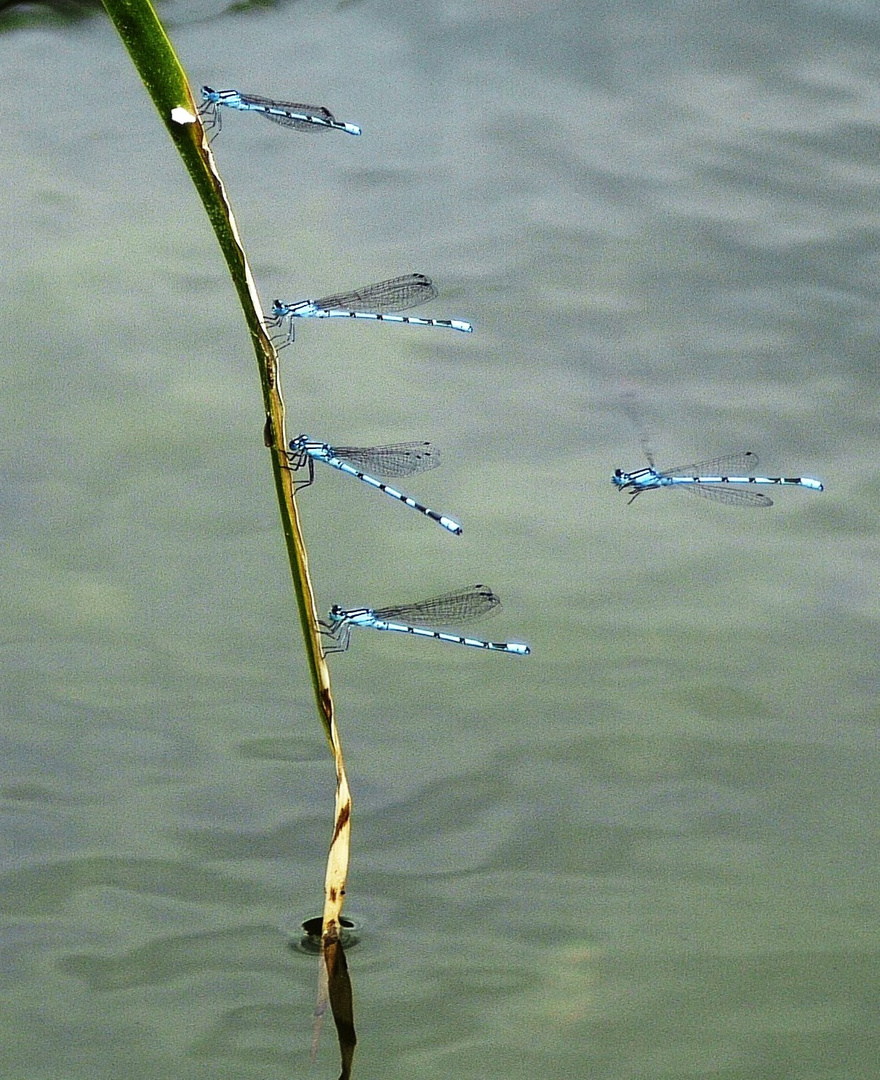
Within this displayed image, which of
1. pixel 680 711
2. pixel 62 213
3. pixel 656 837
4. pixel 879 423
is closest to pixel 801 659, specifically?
pixel 680 711

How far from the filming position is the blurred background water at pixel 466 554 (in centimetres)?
233

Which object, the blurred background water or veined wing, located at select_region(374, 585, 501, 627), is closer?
the blurred background water

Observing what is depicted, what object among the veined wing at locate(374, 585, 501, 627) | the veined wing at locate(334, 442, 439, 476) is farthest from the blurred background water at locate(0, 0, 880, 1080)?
the veined wing at locate(334, 442, 439, 476)

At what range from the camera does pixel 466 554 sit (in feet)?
10.5

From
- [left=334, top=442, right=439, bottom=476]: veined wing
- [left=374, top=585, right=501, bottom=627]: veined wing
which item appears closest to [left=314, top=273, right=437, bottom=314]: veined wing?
[left=334, top=442, right=439, bottom=476]: veined wing

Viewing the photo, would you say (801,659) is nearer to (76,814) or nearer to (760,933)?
(760,933)

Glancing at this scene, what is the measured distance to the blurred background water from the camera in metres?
2.33

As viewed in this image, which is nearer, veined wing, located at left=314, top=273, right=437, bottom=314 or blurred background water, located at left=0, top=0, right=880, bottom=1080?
blurred background water, located at left=0, top=0, right=880, bottom=1080

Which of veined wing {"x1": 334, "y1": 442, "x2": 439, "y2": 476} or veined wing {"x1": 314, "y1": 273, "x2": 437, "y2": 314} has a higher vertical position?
veined wing {"x1": 314, "y1": 273, "x2": 437, "y2": 314}

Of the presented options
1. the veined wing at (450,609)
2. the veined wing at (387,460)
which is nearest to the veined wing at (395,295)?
the veined wing at (387,460)

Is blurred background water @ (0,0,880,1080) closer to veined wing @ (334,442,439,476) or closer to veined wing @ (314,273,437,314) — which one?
veined wing @ (334,442,439,476)

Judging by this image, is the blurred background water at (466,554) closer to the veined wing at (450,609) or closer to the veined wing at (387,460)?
the veined wing at (450,609)

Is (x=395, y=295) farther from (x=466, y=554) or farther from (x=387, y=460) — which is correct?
(x=466, y=554)

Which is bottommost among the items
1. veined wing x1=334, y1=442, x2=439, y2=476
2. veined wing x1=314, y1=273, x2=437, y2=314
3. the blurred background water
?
the blurred background water
